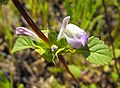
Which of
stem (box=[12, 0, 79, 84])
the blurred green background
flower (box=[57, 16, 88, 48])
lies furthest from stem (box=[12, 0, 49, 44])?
the blurred green background

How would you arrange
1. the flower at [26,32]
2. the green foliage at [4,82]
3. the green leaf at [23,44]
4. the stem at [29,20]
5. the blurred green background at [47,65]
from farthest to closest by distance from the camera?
the blurred green background at [47,65] → the green foliage at [4,82] → the green leaf at [23,44] → the flower at [26,32] → the stem at [29,20]

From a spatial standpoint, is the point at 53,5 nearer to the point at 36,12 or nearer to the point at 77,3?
the point at 36,12

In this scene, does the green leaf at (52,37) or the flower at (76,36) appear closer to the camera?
the flower at (76,36)

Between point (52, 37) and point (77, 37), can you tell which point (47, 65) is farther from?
point (77, 37)

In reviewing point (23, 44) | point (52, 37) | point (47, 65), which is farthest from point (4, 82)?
point (52, 37)

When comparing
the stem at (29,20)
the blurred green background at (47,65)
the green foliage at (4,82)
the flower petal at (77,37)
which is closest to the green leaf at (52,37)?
the stem at (29,20)

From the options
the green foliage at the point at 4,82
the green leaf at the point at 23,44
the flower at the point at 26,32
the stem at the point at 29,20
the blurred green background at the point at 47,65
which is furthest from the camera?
the blurred green background at the point at 47,65

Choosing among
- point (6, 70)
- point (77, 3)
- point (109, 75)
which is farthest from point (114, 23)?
point (6, 70)

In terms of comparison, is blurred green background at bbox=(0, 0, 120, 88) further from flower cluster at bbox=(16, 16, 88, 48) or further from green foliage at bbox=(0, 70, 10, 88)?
flower cluster at bbox=(16, 16, 88, 48)

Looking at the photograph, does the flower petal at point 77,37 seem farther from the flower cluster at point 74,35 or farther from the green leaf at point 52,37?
the green leaf at point 52,37

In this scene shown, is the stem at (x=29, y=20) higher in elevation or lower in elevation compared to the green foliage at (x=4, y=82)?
higher

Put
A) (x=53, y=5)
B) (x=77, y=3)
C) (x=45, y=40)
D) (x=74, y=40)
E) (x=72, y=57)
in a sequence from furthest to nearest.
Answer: (x=53, y=5)
(x=72, y=57)
(x=77, y=3)
(x=45, y=40)
(x=74, y=40)
